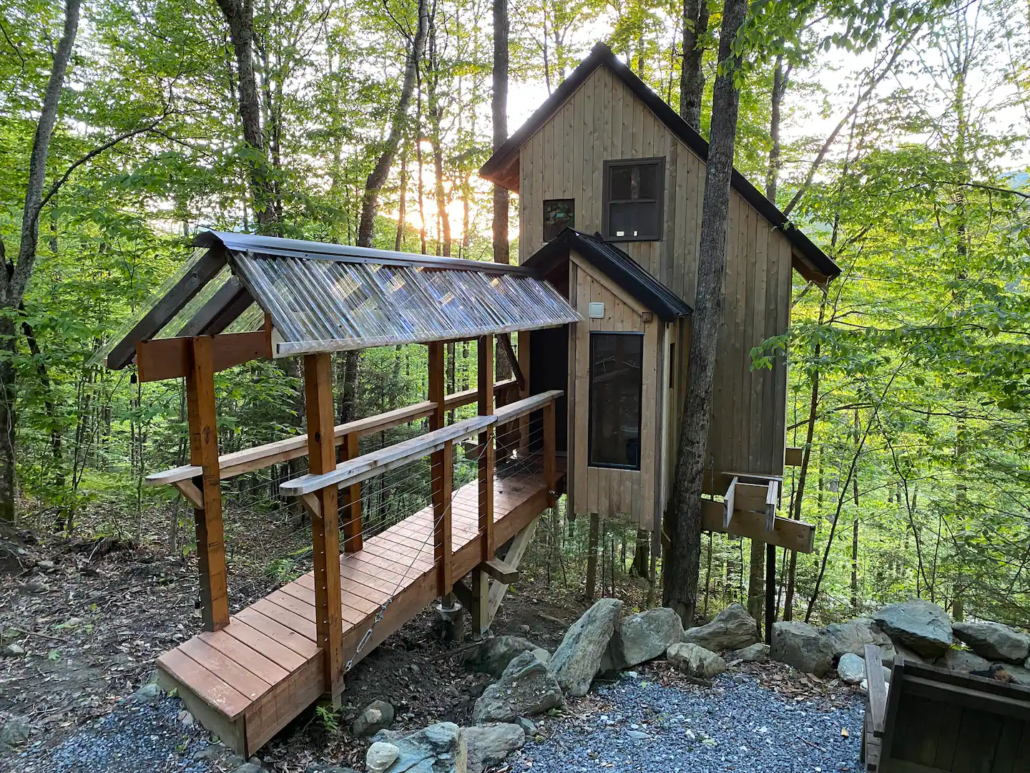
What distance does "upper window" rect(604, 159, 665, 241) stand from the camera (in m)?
8.18

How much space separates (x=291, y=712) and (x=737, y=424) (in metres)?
6.63

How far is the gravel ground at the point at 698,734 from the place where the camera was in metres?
3.76

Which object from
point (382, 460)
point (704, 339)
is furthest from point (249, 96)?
point (704, 339)

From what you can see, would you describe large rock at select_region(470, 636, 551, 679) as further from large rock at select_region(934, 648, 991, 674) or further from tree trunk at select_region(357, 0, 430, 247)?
tree trunk at select_region(357, 0, 430, 247)

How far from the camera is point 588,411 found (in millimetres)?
6965

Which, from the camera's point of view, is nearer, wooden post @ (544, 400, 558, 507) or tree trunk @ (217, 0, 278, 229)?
wooden post @ (544, 400, 558, 507)

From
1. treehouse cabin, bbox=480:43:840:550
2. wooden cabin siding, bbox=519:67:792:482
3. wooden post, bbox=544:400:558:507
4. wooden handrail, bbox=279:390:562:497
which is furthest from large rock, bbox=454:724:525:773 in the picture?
wooden cabin siding, bbox=519:67:792:482

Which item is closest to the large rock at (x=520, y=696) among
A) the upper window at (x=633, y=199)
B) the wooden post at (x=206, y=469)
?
the wooden post at (x=206, y=469)

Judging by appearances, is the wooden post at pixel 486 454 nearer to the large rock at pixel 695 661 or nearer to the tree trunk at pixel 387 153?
the large rock at pixel 695 661

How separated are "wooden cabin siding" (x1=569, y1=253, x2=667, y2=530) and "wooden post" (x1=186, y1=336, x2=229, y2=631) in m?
4.16

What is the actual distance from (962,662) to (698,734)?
3.13m

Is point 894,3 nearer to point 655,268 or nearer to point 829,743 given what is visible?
point 655,268

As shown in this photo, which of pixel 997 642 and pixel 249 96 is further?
pixel 249 96

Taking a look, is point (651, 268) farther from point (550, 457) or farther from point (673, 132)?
point (550, 457)
